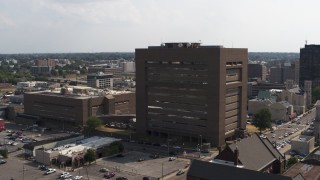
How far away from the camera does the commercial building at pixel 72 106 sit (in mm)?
125312

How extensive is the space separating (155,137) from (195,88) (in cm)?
1784

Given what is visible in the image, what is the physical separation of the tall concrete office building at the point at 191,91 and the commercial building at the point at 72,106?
2272 centimetres

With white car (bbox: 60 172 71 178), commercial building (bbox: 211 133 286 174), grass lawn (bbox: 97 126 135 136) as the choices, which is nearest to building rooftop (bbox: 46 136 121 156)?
white car (bbox: 60 172 71 178)

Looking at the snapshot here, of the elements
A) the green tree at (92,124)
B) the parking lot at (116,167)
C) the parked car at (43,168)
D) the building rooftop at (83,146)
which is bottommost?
the parking lot at (116,167)

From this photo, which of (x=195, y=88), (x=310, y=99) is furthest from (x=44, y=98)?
(x=310, y=99)

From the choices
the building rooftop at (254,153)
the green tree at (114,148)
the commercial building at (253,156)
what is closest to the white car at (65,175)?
the green tree at (114,148)

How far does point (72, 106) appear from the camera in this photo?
12638 centimetres

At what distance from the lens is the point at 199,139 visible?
101 meters

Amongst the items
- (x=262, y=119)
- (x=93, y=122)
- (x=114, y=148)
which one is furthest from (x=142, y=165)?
(x=262, y=119)

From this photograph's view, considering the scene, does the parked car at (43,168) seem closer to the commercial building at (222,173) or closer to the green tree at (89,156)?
the green tree at (89,156)

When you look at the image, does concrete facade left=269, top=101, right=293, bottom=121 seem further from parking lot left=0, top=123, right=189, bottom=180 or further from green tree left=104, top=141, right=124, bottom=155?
green tree left=104, top=141, right=124, bottom=155

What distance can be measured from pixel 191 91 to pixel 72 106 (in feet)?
143

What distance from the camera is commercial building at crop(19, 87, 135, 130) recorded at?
125312 mm

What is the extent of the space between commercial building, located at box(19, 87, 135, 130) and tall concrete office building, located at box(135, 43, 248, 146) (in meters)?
22.7
